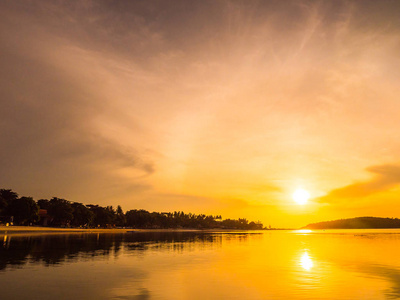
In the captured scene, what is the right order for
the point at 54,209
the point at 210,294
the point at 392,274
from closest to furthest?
the point at 210,294
the point at 392,274
the point at 54,209

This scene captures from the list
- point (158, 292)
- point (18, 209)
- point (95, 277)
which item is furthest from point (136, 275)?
point (18, 209)

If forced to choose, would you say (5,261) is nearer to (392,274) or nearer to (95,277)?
(95,277)

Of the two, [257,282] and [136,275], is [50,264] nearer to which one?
[136,275]

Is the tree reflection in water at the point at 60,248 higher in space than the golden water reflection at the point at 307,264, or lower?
higher

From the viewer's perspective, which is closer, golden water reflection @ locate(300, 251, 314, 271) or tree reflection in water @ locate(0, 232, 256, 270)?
golden water reflection @ locate(300, 251, 314, 271)

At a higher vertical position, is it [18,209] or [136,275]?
[18,209]

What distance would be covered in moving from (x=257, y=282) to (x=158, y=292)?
10.0 meters

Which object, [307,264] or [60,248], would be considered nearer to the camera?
[307,264]

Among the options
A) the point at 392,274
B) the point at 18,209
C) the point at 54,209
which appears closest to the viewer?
the point at 392,274

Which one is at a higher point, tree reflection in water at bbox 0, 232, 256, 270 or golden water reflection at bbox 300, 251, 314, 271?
tree reflection in water at bbox 0, 232, 256, 270

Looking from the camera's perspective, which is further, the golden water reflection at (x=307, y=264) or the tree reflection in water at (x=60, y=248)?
the tree reflection in water at (x=60, y=248)

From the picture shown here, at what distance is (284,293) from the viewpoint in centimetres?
2500

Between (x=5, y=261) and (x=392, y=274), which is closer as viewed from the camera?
(x=392, y=274)

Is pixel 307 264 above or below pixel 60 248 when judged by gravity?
below
